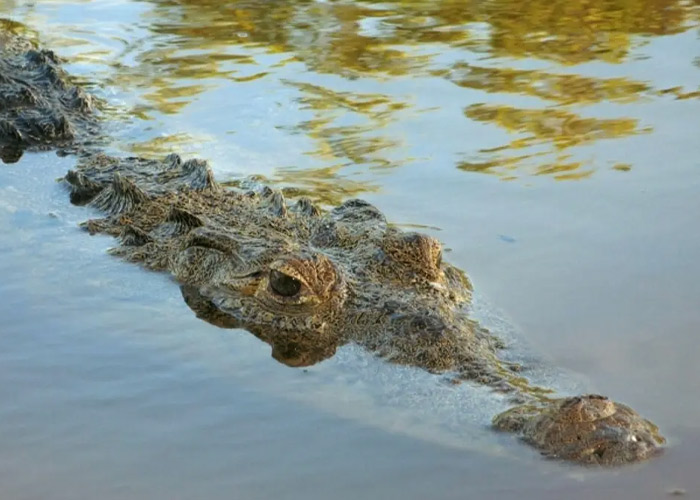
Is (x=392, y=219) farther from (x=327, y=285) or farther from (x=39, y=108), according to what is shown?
(x=39, y=108)

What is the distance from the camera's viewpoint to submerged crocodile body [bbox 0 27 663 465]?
14.9 ft

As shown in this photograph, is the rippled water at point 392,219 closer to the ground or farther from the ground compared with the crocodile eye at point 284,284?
closer to the ground

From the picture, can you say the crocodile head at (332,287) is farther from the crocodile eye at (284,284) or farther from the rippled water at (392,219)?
the rippled water at (392,219)

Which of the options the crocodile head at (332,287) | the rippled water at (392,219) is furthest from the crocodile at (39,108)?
the crocodile head at (332,287)


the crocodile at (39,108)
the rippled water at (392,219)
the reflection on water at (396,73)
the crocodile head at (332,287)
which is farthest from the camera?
the crocodile at (39,108)

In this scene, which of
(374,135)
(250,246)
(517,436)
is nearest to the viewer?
(517,436)

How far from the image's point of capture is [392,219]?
25.6 feet

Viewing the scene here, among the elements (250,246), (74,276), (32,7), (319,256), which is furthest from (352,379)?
(32,7)

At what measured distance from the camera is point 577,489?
433 cm

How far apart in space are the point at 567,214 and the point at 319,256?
8.02 ft

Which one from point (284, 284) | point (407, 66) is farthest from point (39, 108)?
point (284, 284)

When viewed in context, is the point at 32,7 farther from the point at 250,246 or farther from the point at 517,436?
the point at 517,436

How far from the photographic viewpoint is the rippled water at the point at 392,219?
15.7ft

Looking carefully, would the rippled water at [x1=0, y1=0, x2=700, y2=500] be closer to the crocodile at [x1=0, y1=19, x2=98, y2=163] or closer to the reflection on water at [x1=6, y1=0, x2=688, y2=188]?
the reflection on water at [x1=6, y1=0, x2=688, y2=188]
